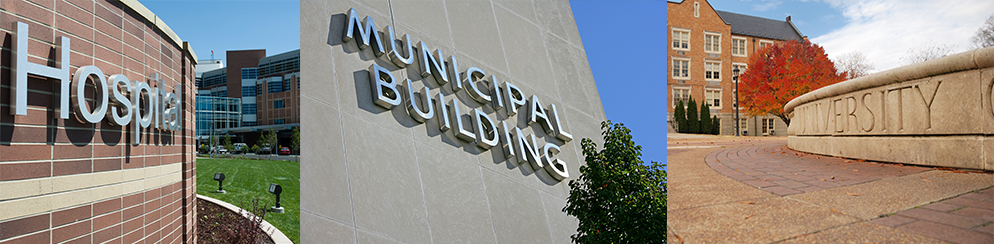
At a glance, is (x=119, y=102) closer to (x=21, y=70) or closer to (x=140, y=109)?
(x=140, y=109)

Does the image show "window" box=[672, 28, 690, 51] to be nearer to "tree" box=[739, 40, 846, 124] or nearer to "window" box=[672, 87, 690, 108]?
"window" box=[672, 87, 690, 108]

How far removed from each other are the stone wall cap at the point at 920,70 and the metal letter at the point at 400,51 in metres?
5.68

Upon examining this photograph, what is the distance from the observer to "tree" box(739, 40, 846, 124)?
6.29m

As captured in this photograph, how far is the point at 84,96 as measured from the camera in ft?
11.7

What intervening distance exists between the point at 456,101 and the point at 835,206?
16.2 feet

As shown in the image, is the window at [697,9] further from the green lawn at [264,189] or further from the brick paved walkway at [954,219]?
the green lawn at [264,189]

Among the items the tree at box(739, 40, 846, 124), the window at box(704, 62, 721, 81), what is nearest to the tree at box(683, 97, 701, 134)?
the window at box(704, 62, 721, 81)

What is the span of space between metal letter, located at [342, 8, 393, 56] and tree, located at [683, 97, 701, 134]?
884 centimetres

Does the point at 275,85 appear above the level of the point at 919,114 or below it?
above

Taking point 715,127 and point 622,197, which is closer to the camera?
point 622,197

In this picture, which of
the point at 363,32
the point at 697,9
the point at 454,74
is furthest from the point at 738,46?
the point at 363,32

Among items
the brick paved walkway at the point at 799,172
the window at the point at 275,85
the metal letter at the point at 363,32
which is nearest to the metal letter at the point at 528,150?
the metal letter at the point at 363,32

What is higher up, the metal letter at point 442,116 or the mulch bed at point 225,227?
the metal letter at point 442,116

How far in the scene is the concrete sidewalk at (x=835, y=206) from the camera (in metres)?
2.21
